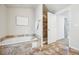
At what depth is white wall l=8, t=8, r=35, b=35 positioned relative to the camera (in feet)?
5.72

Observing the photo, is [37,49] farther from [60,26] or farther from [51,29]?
[60,26]

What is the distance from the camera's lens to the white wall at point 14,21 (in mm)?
1744

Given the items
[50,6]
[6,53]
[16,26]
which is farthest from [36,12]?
[6,53]

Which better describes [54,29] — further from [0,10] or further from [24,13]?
[0,10]

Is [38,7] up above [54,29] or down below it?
above

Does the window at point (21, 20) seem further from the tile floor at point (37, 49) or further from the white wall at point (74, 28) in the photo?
the white wall at point (74, 28)

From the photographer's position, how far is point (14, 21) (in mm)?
1756

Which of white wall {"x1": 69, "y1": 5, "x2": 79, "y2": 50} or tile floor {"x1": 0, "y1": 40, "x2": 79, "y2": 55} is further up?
white wall {"x1": 69, "y1": 5, "x2": 79, "y2": 50}

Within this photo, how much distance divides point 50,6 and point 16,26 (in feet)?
2.01

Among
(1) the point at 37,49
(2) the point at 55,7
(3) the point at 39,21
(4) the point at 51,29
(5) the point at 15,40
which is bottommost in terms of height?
(1) the point at 37,49

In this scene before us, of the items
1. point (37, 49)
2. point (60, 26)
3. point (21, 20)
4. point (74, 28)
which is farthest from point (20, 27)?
point (74, 28)

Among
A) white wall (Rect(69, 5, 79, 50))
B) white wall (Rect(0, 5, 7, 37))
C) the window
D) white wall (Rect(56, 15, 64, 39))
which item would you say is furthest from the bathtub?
white wall (Rect(69, 5, 79, 50))

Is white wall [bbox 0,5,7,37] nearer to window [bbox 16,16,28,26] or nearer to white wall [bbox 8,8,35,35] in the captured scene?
white wall [bbox 8,8,35,35]
